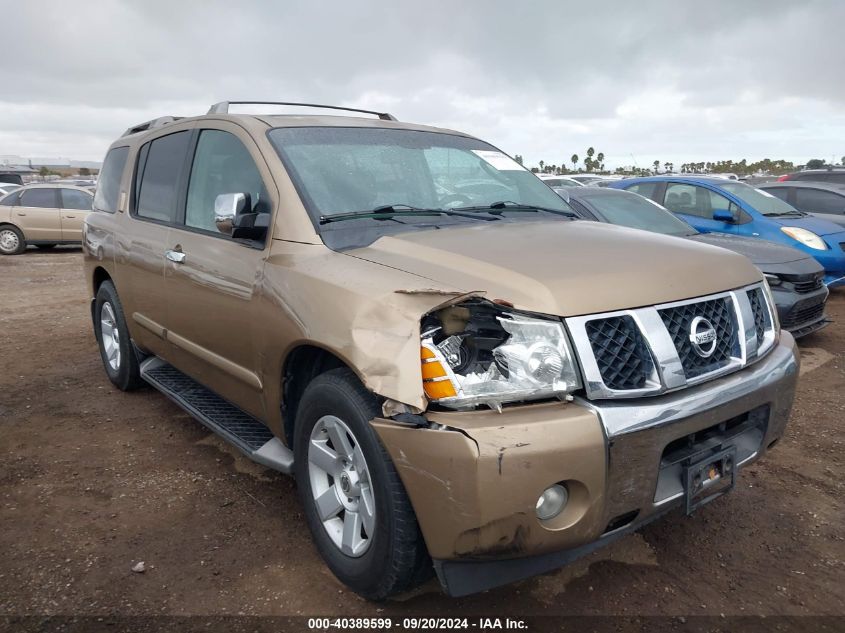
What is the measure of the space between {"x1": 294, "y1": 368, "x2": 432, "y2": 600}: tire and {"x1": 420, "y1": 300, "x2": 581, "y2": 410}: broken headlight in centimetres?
30

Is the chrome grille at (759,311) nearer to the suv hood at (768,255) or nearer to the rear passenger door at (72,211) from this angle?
the suv hood at (768,255)

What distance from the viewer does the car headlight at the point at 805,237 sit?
24.8ft

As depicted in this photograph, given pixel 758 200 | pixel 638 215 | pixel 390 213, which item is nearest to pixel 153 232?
pixel 390 213

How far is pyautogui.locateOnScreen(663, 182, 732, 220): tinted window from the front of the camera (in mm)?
7914

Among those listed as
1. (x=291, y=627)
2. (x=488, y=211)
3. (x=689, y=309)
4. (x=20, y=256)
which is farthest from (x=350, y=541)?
(x=20, y=256)

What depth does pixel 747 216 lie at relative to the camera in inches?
304

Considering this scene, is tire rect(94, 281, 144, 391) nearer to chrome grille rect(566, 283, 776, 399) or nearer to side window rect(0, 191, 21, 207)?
chrome grille rect(566, 283, 776, 399)

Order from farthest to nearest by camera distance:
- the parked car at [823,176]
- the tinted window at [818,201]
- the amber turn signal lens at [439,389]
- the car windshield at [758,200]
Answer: the parked car at [823,176]
the tinted window at [818,201]
the car windshield at [758,200]
the amber turn signal lens at [439,389]

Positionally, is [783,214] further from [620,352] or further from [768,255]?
[620,352]

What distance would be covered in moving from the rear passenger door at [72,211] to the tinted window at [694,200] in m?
12.5

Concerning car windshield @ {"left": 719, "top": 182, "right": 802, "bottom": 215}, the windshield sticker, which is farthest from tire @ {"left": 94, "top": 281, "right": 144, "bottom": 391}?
car windshield @ {"left": 719, "top": 182, "right": 802, "bottom": 215}

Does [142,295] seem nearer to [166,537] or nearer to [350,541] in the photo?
[166,537]

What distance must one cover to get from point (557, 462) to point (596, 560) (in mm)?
1089

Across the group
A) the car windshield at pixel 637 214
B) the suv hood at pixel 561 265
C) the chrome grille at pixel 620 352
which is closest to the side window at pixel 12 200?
the car windshield at pixel 637 214
